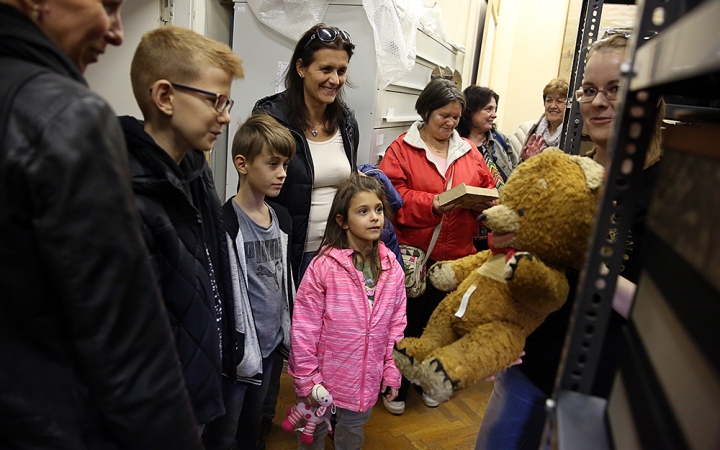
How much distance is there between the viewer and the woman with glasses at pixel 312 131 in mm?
2010

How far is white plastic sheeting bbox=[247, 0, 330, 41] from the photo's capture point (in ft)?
8.50

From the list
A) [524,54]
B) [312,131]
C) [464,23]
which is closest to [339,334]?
[312,131]

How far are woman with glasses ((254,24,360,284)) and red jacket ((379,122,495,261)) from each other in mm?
337

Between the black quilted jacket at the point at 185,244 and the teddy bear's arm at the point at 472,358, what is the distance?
53 centimetres

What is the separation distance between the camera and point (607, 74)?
1.15 meters

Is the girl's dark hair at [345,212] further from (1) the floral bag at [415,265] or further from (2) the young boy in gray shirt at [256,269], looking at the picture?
(1) the floral bag at [415,265]

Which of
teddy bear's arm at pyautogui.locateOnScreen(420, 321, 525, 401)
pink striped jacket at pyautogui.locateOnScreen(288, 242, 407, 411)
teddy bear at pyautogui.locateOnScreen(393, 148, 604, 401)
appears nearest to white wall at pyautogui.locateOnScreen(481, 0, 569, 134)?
pink striped jacket at pyautogui.locateOnScreen(288, 242, 407, 411)

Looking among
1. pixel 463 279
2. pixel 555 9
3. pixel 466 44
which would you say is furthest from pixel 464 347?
pixel 555 9

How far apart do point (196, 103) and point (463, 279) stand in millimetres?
753

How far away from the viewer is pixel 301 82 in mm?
2135

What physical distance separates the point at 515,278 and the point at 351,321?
89 cm

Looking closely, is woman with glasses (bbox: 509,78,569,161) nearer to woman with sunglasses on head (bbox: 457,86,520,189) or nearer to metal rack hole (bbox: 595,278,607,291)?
woman with sunglasses on head (bbox: 457,86,520,189)

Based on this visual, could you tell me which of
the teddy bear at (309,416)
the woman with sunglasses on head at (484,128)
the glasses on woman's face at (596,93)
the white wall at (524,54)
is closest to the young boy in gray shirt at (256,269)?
the teddy bear at (309,416)

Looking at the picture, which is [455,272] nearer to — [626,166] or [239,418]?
[626,166]
